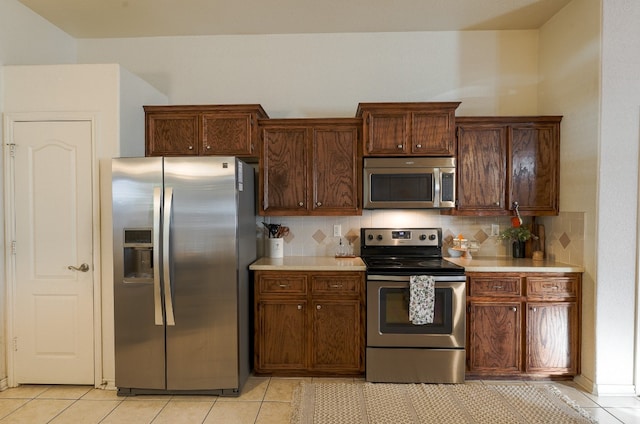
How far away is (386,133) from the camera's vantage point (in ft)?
10.7

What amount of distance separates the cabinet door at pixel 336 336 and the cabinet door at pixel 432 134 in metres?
1.46

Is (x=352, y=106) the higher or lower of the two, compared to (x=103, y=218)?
higher

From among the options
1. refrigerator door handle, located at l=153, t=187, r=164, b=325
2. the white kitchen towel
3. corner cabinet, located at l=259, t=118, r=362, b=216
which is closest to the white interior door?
refrigerator door handle, located at l=153, t=187, r=164, b=325

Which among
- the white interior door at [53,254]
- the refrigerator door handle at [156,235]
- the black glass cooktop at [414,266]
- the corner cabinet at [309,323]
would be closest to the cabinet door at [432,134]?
the black glass cooktop at [414,266]

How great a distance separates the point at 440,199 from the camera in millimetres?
3303

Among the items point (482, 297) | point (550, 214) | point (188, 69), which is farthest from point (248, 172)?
point (550, 214)

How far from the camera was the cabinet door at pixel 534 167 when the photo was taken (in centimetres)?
329

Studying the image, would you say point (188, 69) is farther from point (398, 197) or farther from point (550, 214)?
point (550, 214)

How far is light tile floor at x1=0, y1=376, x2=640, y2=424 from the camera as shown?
2527 millimetres

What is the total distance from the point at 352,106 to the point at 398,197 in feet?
3.57

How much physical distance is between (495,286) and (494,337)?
0.42m

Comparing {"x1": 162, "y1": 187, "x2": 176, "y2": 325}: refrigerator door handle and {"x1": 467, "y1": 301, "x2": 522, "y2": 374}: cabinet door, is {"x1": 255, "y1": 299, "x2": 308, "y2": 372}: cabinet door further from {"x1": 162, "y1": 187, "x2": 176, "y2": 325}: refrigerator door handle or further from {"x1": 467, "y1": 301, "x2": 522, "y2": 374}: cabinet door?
{"x1": 467, "y1": 301, "x2": 522, "y2": 374}: cabinet door

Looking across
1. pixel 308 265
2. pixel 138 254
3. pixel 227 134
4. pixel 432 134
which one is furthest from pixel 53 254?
pixel 432 134

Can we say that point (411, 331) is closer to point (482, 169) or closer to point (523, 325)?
point (523, 325)
